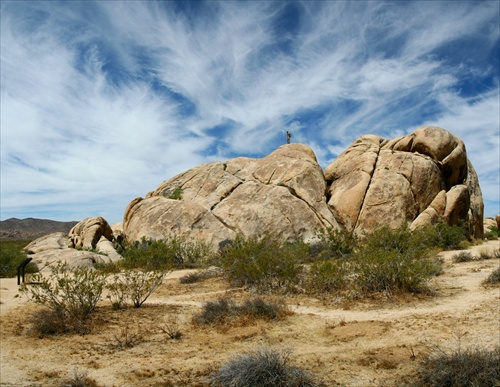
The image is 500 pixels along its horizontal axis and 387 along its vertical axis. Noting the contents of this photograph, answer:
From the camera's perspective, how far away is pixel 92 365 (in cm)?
713

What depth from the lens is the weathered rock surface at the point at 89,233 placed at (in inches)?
1089

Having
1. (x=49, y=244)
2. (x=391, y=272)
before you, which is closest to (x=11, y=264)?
(x=49, y=244)

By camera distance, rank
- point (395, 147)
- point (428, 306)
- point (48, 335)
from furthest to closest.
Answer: point (395, 147), point (428, 306), point (48, 335)

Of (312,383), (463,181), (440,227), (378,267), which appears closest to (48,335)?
(312,383)

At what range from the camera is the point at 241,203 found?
25.5 metres

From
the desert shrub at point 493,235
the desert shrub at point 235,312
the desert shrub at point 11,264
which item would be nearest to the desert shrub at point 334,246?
the desert shrub at point 235,312

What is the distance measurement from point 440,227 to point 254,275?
1498cm

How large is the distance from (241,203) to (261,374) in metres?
19.8

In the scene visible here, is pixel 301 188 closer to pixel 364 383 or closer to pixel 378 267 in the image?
pixel 378 267

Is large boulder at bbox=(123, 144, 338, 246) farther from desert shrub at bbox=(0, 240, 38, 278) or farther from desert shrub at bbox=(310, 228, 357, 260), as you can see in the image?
desert shrub at bbox=(0, 240, 38, 278)

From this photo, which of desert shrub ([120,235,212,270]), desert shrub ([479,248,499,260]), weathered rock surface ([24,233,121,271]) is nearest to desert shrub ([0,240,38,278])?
weathered rock surface ([24,233,121,271])

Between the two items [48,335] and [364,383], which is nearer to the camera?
[364,383]

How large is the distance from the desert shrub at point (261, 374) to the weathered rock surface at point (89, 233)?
2309 centimetres

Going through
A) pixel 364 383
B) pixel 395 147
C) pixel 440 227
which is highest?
pixel 395 147
